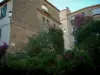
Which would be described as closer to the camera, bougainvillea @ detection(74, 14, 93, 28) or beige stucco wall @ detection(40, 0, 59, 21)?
bougainvillea @ detection(74, 14, 93, 28)

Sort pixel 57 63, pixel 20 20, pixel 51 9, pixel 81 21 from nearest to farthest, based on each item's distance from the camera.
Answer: pixel 57 63
pixel 81 21
pixel 20 20
pixel 51 9

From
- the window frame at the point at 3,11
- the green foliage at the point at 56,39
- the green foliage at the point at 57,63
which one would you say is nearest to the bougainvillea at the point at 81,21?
the green foliage at the point at 56,39

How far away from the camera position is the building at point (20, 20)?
2098 centimetres

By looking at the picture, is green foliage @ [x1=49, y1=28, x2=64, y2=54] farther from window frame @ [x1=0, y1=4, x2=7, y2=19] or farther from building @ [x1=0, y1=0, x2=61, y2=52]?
window frame @ [x1=0, y1=4, x2=7, y2=19]

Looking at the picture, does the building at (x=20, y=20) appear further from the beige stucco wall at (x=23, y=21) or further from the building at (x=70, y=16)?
the building at (x=70, y=16)

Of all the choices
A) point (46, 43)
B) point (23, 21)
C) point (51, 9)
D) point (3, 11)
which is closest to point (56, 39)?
point (46, 43)

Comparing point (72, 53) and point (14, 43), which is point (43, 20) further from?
point (72, 53)

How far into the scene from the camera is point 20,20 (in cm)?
2278

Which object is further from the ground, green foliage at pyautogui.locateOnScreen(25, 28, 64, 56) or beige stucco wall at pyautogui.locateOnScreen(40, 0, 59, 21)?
beige stucco wall at pyautogui.locateOnScreen(40, 0, 59, 21)

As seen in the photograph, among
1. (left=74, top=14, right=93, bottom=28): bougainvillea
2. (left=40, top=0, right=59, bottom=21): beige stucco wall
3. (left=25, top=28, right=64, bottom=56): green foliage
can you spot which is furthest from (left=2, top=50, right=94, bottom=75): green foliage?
(left=40, top=0, right=59, bottom=21): beige stucco wall

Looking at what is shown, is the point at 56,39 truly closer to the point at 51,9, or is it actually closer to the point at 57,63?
the point at 57,63

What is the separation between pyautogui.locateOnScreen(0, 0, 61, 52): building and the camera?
21.0m

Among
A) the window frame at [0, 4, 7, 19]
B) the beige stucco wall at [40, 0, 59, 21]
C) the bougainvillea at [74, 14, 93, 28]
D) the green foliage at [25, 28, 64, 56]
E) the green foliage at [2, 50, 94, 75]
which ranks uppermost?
the beige stucco wall at [40, 0, 59, 21]

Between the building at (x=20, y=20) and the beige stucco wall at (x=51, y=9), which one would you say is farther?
the beige stucco wall at (x=51, y=9)
